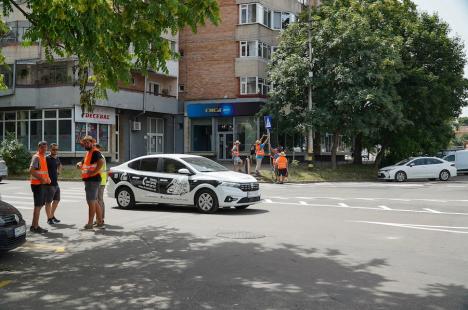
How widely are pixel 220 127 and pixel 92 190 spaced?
3058 cm

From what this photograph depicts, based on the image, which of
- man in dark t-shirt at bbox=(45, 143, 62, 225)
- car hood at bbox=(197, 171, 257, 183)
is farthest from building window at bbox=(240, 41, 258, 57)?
man in dark t-shirt at bbox=(45, 143, 62, 225)

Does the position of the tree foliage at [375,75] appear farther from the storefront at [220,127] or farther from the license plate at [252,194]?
the license plate at [252,194]

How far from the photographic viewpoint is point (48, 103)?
34.8 m

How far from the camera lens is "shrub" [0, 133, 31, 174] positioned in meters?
29.7

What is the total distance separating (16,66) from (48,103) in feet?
14.6

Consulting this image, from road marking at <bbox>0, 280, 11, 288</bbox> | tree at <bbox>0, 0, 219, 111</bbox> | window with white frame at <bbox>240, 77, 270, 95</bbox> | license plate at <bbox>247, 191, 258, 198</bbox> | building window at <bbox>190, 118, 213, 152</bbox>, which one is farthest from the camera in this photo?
building window at <bbox>190, 118, 213, 152</bbox>

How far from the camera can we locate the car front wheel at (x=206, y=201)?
44.1 ft

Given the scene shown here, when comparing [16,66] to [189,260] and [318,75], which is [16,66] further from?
[189,260]

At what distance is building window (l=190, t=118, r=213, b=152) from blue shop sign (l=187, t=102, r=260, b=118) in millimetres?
1108

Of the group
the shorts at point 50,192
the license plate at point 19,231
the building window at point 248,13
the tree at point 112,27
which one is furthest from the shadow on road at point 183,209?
the building window at point 248,13

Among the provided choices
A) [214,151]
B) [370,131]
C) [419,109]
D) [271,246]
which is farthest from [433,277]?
[214,151]

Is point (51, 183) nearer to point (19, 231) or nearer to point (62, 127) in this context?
point (19, 231)

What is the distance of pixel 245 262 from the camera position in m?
7.66

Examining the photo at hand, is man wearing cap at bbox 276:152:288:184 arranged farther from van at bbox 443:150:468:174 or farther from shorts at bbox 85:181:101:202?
van at bbox 443:150:468:174
